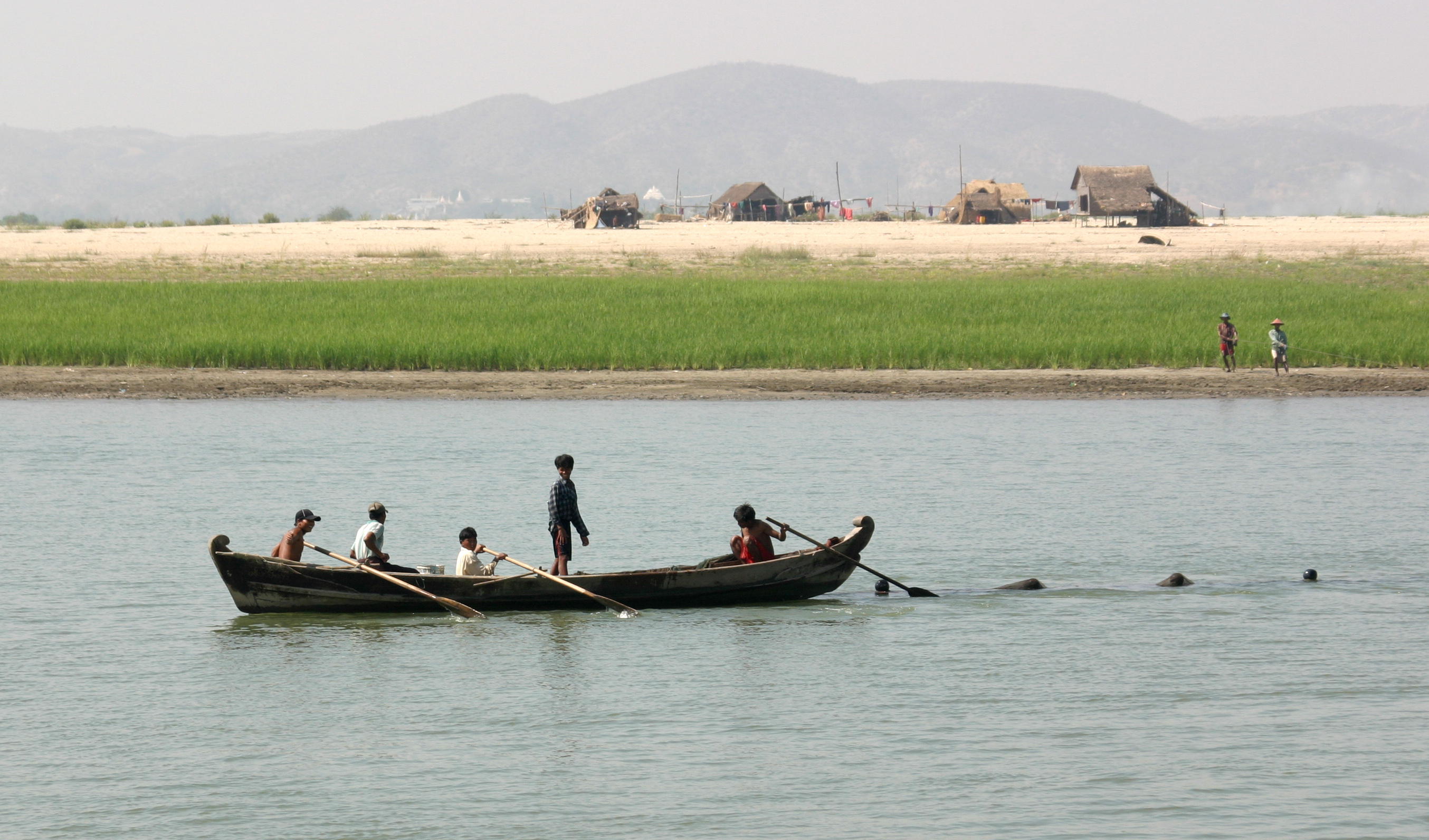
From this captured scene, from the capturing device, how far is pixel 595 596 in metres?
12.6

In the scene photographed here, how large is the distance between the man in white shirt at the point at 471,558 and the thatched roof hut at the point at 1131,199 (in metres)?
60.8

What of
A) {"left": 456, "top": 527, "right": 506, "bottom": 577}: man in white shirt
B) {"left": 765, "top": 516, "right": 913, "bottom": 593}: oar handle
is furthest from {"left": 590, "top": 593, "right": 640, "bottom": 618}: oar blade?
{"left": 765, "top": 516, "right": 913, "bottom": 593}: oar handle

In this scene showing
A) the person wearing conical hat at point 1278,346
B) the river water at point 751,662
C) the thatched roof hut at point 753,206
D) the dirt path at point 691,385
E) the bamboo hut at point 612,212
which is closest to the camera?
the river water at point 751,662

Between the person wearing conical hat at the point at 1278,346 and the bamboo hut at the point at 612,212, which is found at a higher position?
the bamboo hut at the point at 612,212

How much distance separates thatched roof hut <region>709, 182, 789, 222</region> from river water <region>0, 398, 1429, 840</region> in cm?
6278

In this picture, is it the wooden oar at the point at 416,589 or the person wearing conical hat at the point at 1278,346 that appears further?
the person wearing conical hat at the point at 1278,346

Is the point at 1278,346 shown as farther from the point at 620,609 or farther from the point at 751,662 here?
the point at 751,662

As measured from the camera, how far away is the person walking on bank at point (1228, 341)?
89.8 ft

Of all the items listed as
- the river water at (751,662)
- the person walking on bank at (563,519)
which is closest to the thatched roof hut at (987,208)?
the river water at (751,662)

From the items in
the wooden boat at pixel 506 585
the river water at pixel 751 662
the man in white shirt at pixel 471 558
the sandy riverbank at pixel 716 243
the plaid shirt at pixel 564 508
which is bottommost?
the river water at pixel 751 662

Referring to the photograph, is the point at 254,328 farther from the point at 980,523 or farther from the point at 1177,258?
the point at 1177,258

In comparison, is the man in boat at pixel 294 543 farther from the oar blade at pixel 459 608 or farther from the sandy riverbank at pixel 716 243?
the sandy riverbank at pixel 716 243

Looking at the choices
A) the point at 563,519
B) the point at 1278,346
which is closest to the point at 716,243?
the point at 1278,346

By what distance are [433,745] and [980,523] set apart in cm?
839
